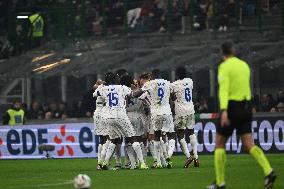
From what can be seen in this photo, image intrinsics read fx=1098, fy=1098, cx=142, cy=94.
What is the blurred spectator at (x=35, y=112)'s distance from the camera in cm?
4050

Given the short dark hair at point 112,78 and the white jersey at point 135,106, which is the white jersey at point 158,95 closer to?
the white jersey at point 135,106

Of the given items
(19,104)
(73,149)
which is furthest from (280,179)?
(19,104)

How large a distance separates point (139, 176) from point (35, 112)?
1831 centimetres

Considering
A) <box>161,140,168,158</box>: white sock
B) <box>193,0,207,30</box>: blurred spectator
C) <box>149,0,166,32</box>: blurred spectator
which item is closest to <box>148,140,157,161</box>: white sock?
<box>161,140,168,158</box>: white sock

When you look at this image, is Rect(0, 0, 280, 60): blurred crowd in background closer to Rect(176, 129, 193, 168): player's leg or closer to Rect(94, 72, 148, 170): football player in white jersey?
Rect(176, 129, 193, 168): player's leg

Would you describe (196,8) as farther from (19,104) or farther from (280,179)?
(280,179)

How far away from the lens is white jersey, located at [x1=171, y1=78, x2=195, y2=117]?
26.8 meters

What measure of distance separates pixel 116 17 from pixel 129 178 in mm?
21653

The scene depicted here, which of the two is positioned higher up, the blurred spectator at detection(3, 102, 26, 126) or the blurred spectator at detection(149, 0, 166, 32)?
the blurred spectator at detection(149, 0, 166, 32)

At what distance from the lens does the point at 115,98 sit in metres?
25.9

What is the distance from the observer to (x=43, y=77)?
41688 mm

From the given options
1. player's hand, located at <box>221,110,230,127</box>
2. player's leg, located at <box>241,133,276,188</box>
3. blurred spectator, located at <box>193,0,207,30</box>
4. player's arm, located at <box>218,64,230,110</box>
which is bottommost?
player's leg, located at <box>241,133,276,188</box>

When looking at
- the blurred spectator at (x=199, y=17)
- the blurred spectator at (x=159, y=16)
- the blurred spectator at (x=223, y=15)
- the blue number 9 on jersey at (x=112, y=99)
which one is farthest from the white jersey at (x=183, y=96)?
the blurred spectator at (x=159, y=16)

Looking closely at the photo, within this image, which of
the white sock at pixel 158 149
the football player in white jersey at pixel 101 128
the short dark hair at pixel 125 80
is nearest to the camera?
the short dark hair at pixel 125 80
